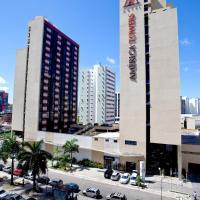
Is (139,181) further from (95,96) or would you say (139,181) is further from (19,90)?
(95,96)

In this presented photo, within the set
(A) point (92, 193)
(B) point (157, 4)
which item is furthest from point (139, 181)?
(B) point (157, 4)

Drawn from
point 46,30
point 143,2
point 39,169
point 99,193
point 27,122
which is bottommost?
point 99,193

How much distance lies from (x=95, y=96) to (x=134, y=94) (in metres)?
86.1

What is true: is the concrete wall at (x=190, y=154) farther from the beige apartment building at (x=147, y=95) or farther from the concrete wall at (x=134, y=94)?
the concrete wall at (x=134, y=94)

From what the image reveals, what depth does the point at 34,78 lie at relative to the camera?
8006cm

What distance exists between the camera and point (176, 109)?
48469 mm

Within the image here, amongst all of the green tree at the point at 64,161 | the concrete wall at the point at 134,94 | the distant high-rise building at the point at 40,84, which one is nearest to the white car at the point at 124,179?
the concrete wall at the point at 134,94

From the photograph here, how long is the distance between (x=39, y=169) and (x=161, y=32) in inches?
1650

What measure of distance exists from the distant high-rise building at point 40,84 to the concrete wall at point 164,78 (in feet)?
141

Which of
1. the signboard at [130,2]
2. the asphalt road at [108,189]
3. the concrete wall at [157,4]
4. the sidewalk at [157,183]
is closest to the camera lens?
the asphalt road at [108,189]

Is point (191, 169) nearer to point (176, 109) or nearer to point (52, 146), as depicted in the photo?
point (176, 109)

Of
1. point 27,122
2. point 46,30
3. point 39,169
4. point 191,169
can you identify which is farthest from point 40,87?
point 191,169

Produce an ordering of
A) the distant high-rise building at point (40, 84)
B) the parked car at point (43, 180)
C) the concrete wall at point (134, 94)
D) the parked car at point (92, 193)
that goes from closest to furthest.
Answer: the parked car at point (92, 193), the parked car at point (43, 180), the concrete wall at point (134, 94), the distant high-rise building at point (40, 84)

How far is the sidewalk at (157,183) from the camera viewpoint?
131 feet
